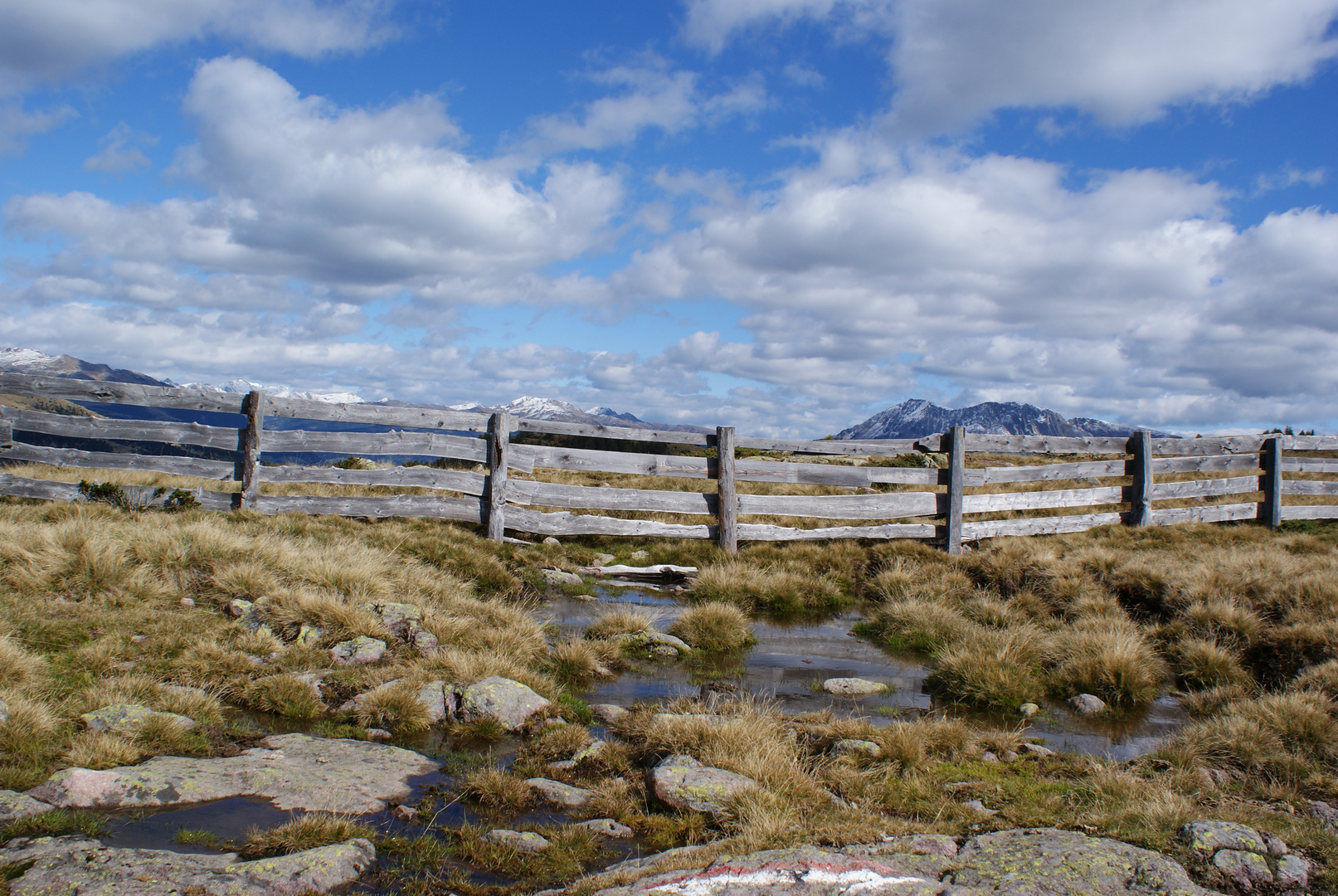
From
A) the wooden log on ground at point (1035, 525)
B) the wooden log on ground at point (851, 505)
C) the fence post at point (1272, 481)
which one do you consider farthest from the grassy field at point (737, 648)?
the fence post at point (1272, 481)

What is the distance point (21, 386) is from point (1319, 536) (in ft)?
65.0

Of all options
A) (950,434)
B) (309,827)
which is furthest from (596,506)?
(309,827)

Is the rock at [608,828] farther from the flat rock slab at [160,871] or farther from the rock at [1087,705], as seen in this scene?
the rock at [1087,705]

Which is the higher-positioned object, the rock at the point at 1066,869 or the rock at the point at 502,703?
the rock at the point at 1066,869

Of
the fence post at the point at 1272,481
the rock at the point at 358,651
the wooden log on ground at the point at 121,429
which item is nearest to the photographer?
the rock at the point at 358,651

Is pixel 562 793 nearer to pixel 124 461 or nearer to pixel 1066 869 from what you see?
pixel 1066 869

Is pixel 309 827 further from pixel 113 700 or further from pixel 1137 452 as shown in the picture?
pixel 1137 452

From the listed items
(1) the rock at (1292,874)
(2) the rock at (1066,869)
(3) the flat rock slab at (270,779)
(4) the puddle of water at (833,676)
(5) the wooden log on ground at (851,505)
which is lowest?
(4) the puddle of water at (833,676)

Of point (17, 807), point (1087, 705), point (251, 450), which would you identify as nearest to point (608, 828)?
point (17, 807)

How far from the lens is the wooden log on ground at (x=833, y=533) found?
38.1ft

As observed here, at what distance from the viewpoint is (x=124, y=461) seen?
10664mm

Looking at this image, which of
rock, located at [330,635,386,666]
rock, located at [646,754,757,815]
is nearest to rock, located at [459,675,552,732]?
rock, located at [330,635,386,666]

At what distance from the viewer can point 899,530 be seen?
39.9 ft

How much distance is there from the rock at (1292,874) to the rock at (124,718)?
543cm
